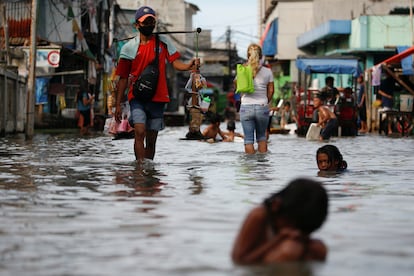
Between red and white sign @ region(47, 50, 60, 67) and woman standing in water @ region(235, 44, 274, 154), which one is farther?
red and white sign @ region(47, 50, 60, 67)

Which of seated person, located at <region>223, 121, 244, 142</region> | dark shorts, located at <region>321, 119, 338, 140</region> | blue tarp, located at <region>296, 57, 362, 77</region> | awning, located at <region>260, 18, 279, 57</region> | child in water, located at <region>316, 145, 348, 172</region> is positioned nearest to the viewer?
child in water, located at <region>316, 145, 348, 172</region>

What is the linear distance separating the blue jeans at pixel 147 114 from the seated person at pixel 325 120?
11.6 meters

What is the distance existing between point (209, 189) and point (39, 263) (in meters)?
4.22

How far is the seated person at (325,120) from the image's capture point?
23641 mm

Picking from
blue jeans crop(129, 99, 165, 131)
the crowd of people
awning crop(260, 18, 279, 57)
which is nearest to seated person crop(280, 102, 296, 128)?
the crowd of people

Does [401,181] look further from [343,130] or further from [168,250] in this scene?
[343,130]

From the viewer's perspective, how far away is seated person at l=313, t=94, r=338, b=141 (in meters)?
23.6

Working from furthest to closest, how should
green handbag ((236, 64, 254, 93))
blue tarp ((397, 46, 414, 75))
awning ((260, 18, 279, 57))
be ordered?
awning ((260, 18, 279, 57)) → blue tarp ((397, 46, 414, 75)) → green handbag ((236, 64, 254, 93))

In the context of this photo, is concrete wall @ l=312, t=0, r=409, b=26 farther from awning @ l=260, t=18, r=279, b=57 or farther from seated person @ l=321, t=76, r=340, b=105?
seated person @ l=321, t=76, r=340, b=105

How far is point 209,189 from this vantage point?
29.9 feet

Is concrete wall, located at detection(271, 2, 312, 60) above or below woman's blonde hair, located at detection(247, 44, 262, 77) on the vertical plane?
above

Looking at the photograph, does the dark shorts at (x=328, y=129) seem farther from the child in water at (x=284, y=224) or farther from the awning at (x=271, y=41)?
the awning at (x=271, y=41)

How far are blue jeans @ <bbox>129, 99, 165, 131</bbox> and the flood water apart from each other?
0.47 m

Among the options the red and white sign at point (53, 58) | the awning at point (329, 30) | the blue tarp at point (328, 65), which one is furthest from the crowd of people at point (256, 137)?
the awning at point (329, 30)
